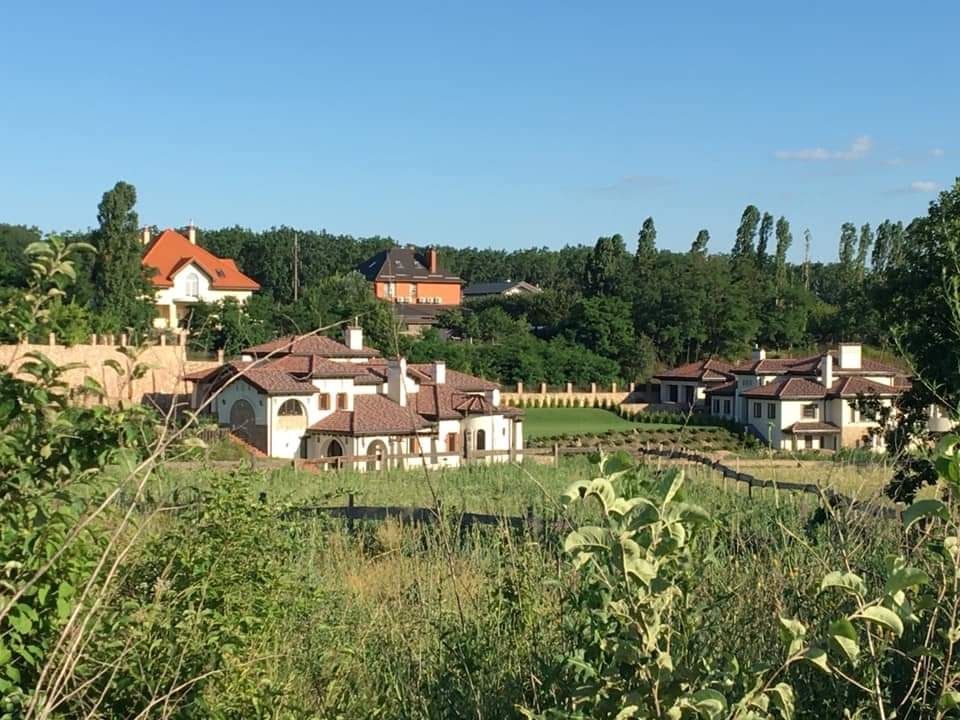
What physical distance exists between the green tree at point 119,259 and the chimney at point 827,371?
79.9 ft


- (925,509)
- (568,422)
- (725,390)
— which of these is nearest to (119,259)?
(568,422)

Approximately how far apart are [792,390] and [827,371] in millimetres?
1760

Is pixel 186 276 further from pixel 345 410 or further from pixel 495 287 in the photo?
pixel 495 287

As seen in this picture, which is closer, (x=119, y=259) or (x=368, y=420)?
(x=368, y=420)

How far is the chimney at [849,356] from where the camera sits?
1721 inches

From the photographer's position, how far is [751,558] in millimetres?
4020

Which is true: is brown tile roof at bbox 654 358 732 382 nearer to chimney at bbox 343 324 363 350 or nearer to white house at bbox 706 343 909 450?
white house at bbox 706 343 909 450

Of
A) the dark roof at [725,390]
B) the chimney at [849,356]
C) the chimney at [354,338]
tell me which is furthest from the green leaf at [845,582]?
the dark roof at [725,390]

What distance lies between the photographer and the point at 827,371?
43.0 m

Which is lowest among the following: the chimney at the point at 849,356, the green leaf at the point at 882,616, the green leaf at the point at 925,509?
the chimney at the point at 849,356

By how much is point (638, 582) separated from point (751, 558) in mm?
2183

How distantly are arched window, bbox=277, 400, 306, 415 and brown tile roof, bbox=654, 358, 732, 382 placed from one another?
20.7 metres

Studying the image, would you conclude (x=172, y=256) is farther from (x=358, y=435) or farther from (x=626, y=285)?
(x=358, y=435)

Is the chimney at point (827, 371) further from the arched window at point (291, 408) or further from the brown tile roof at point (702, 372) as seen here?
the arched window at point (291, 408)
